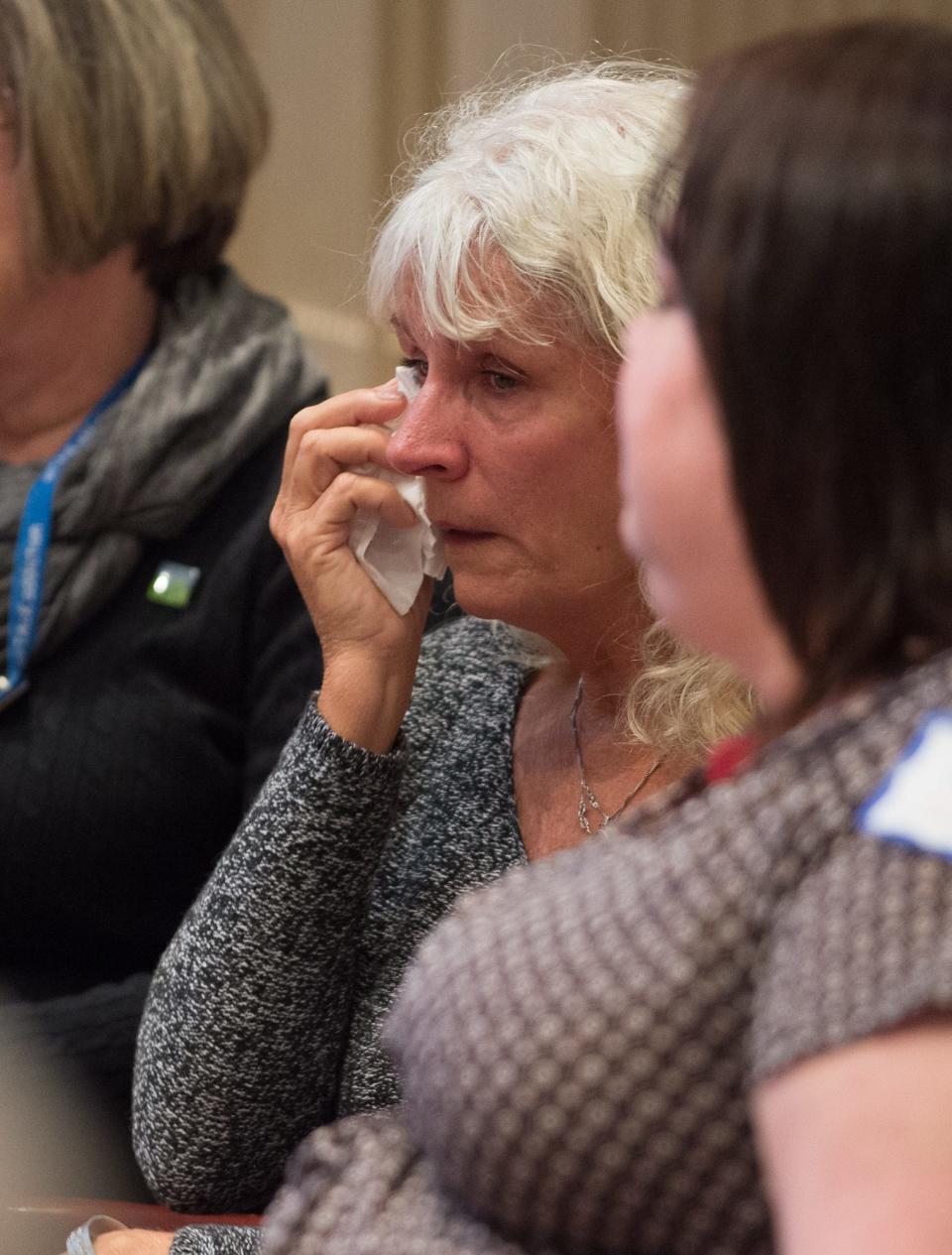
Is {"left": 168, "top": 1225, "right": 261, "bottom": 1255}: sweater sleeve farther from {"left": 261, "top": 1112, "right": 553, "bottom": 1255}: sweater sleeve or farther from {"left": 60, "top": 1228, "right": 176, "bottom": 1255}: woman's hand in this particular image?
{"left": 261, "top": 1112, "right": 553, "bottom": 1255}: sweater sleeve

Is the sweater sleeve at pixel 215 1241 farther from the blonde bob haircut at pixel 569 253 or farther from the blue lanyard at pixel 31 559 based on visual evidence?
the blue lanyard at pixel 31 559

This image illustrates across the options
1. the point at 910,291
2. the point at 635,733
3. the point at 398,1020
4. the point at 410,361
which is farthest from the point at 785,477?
the point at 410,361

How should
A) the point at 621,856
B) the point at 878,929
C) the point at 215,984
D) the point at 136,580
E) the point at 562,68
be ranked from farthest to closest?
the point at 136,580 < the point at 562,68 < the point at 215,984 < the point at 621,856 < the point at 878,929

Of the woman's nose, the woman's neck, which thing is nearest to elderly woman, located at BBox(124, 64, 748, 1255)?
the woman's nose

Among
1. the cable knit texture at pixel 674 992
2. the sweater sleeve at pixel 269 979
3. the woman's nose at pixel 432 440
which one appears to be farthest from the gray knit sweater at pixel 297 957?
the cable knit texture at pixel 674 992

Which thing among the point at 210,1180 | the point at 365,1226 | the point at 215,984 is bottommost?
the point at 210,1180

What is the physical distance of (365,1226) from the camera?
75 cm

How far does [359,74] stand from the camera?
3105 mm

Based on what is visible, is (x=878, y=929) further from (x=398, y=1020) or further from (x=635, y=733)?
(x=635, y=733)

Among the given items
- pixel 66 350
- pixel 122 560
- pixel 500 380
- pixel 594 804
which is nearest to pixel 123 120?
pixel 66 350

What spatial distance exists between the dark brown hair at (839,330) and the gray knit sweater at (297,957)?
2.31ft

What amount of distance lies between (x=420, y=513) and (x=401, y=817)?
270mm

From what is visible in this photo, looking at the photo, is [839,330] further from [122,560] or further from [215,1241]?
[122,560]

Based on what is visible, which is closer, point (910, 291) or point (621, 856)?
point (910, 291)
